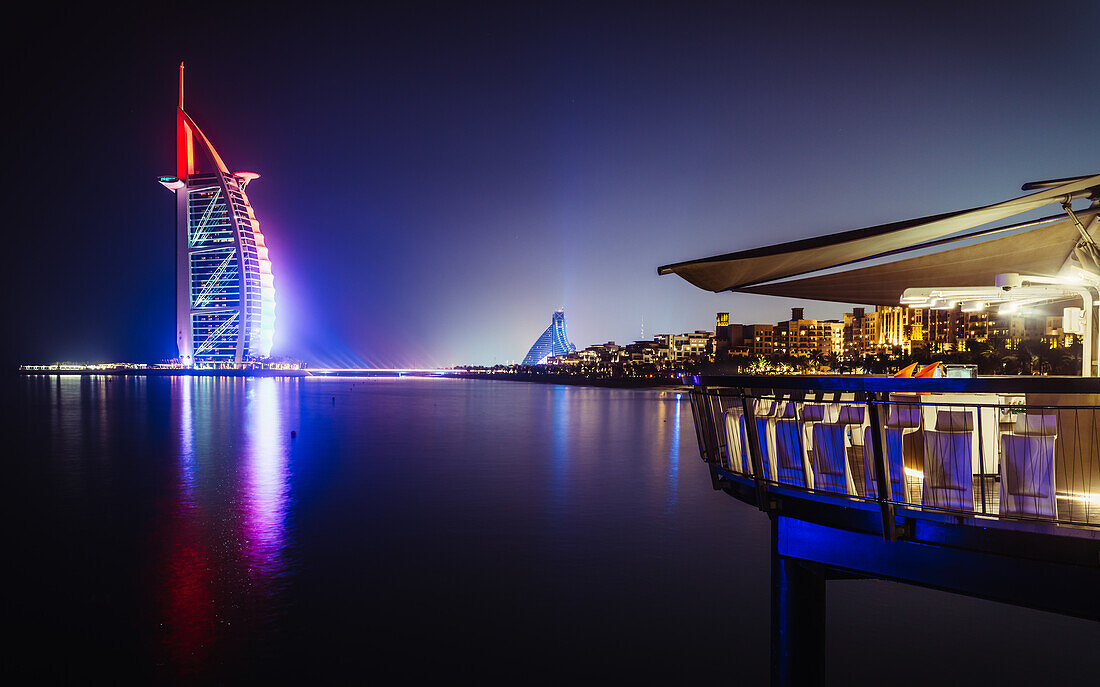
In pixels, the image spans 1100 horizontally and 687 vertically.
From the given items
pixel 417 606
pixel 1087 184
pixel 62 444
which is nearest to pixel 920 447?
pixel 1087 184

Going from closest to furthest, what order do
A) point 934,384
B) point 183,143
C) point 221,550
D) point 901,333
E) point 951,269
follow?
1. point 934,384
2. point 951,269
3. point 221,550
4. point 901,333
5. point 183,143

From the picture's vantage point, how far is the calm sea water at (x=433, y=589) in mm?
10055

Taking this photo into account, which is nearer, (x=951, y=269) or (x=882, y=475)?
(x=882, y=475)

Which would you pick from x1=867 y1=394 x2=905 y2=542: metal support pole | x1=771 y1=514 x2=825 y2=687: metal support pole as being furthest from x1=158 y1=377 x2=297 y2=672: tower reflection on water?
x1=867 y1=394 x2=905 y2=542: metal support pole

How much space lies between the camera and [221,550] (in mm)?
14781

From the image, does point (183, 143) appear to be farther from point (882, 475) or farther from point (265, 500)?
point (882, 475)

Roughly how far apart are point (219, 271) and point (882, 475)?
150 meters

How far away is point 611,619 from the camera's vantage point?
11633 mm

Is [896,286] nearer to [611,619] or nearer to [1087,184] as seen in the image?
[1087,184]

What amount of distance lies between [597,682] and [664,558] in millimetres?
5820

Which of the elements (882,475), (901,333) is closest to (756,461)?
(882,475)

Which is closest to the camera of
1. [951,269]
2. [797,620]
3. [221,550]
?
[797,620]

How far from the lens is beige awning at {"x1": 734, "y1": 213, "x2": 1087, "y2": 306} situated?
678 centimetres

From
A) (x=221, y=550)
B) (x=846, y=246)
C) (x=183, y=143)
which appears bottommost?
(x=221, y=550)
